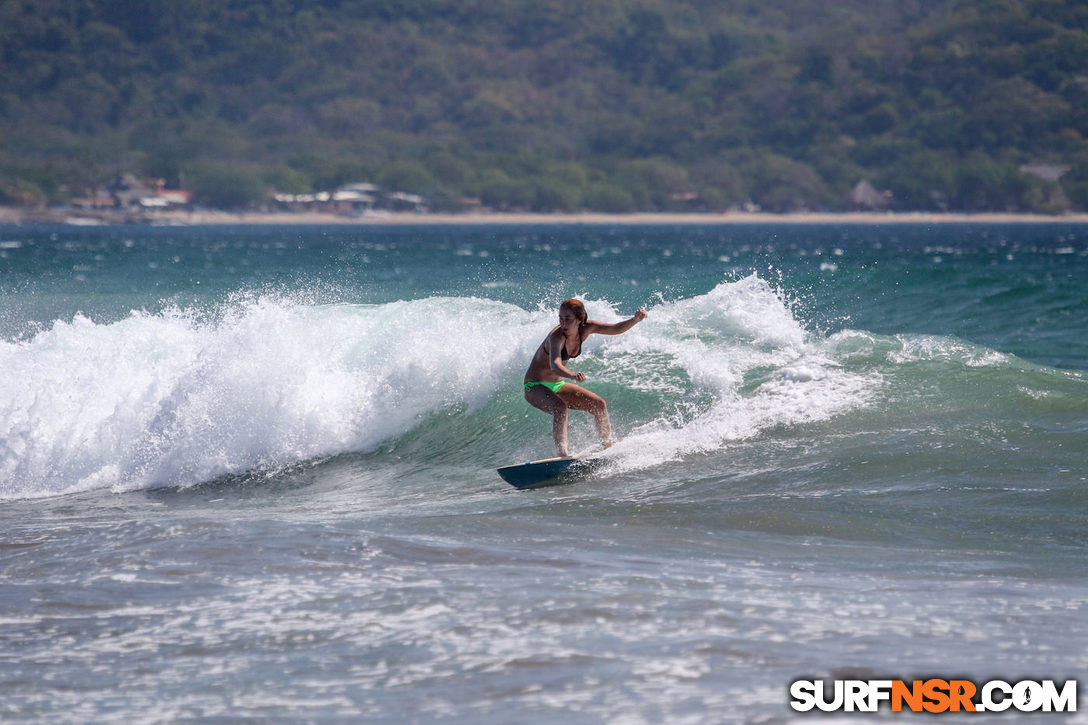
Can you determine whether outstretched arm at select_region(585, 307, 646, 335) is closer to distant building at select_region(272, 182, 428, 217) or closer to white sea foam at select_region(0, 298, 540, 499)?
white sea foam at select_region(0, 298, 540, 499)

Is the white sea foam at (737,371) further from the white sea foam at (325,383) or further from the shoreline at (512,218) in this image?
the shoreline at (512,218)

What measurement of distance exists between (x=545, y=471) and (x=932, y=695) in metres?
4.85

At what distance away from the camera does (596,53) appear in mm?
188000

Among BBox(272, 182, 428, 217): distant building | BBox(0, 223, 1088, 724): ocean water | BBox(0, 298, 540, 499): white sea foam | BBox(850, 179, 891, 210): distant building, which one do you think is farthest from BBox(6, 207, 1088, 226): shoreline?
BBox(0, 298, 540, 499): white sea foam

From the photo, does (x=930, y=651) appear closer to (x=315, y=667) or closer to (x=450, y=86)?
(x=315, y=667)

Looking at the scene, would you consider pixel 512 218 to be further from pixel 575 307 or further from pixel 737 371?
pixel 575 307

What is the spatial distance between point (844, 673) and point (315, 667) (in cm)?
227

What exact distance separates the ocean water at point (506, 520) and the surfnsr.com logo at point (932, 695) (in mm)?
98

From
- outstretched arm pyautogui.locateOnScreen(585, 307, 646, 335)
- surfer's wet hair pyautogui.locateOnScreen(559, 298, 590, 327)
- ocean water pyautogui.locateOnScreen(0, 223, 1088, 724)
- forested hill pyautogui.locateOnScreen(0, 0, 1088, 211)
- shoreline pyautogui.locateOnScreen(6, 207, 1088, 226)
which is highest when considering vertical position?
forested hill pyautogui.locateOnScreen(0, 0, 1088, 211)

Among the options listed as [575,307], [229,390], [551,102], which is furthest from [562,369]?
[551,102]

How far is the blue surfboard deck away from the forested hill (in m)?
135

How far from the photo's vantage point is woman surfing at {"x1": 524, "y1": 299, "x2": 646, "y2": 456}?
9.29m

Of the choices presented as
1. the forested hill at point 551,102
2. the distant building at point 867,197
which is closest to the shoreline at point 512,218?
the distant building at point 867,197

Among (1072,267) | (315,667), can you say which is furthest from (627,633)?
(1072,267)
